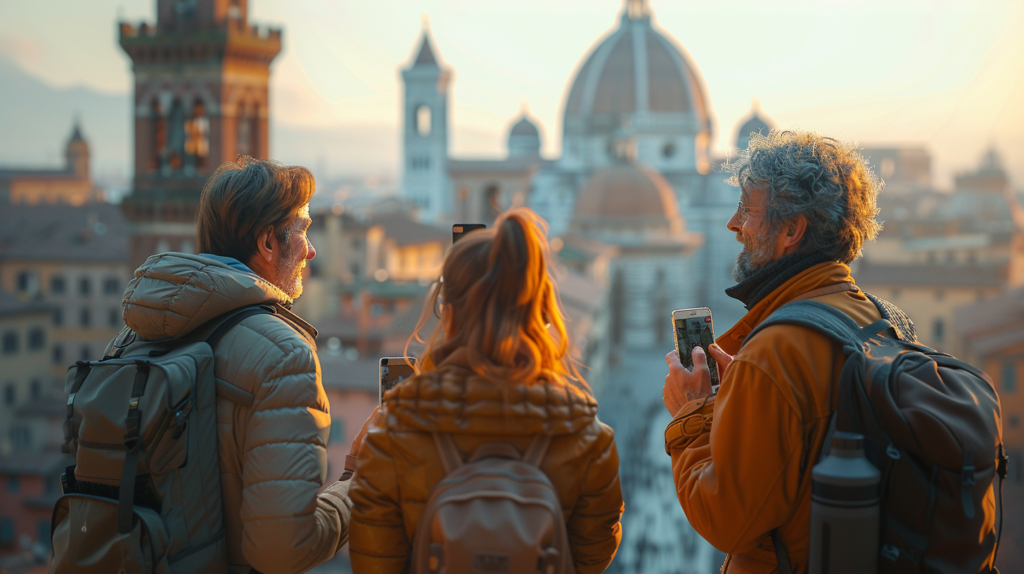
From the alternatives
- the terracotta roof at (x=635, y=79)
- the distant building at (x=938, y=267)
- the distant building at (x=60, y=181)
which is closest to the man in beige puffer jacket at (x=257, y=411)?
the distant building at (x=938, y=267)

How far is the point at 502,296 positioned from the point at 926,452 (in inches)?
35.3

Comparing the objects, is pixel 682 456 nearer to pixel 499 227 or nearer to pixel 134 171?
pixel 499 227

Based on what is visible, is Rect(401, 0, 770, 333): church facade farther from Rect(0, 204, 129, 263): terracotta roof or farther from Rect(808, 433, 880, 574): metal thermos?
Rect(808, 433, 880, 574): metal thermos

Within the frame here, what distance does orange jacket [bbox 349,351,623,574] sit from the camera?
2.03m

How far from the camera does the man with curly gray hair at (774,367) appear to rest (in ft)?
7.09

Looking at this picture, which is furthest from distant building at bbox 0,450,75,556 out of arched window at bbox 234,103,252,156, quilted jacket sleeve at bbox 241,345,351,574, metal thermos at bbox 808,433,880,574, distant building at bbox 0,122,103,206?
distant building at bbox 0,122,103,206

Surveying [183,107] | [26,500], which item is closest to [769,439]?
[183,107]

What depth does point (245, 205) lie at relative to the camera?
2469mm

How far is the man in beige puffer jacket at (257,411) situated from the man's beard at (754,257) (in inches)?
41.7

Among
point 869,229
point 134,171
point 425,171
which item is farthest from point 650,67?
point 869,229

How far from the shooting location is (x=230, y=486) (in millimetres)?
2330

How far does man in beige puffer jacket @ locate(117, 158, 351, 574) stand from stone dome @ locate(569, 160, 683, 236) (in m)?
44.0

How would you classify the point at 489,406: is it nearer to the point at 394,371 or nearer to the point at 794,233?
the point at 394,371

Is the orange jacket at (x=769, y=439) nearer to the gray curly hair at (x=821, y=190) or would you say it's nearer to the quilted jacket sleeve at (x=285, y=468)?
the gray curly hair at (x=821, y=190)
